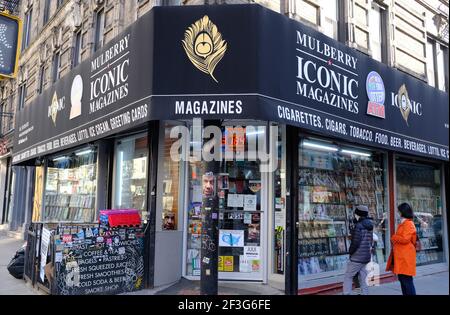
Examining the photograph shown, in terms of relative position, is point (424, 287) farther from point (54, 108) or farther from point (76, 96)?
point (54, 108)

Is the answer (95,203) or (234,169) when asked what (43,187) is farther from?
(234,169)

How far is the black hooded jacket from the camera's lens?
6633 millimetres

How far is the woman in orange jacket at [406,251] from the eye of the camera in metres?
6.60

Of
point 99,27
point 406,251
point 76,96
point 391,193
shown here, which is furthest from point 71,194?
point 406,251

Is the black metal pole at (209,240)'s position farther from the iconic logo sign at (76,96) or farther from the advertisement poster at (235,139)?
the iconic logo sign at (76,96)

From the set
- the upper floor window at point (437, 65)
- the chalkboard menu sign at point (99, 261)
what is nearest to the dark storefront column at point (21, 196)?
the chalkboard menu sign at point (99, 261)

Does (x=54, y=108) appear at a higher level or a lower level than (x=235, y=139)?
higher

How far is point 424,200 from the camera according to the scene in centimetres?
1165

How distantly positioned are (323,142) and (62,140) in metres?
5.65

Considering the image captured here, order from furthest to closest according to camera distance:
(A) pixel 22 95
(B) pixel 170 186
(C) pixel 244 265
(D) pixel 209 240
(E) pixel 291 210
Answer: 1. (A) pixel 22 95
2. (B) pixel 170 186
3. (C) pixel 244 265
4. (E) pixel 291 210
5. (D) pixel 209 240

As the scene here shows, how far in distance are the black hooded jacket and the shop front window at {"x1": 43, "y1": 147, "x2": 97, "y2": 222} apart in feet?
20.4

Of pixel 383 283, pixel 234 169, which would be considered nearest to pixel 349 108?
pixel 234 169

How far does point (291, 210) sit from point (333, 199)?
1980mm

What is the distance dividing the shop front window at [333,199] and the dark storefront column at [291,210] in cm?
54
